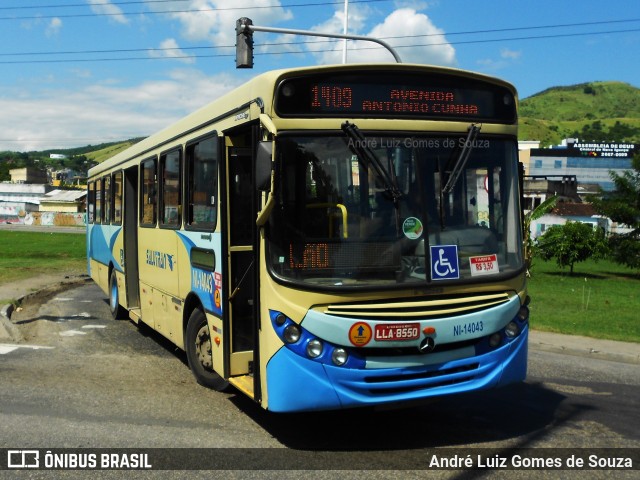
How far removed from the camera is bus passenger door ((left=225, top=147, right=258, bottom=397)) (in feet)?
22.8

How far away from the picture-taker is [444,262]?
6.07 metres

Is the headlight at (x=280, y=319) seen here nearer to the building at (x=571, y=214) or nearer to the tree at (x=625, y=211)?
the tree at (x=625, y=211)

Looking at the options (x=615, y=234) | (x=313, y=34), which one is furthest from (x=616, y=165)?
(x=313, y=34)

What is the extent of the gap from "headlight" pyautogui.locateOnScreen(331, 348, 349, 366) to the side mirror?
138 centimetres

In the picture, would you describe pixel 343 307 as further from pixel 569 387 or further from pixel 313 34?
pixel 313 34

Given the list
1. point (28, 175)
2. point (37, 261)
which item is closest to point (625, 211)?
point (37, 261)

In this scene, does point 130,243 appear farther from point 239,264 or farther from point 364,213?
point 364,213

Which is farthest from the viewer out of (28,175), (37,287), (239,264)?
(28,175)

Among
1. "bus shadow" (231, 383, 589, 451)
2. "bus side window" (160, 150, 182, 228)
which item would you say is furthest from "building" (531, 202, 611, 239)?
"bus shadow" (231, 383, 589, 451)

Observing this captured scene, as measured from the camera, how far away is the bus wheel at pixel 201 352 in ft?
25.8

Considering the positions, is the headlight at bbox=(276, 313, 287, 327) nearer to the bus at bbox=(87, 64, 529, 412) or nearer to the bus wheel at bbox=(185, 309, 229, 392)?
the bus at bbox=(87, 64, 529, 412)

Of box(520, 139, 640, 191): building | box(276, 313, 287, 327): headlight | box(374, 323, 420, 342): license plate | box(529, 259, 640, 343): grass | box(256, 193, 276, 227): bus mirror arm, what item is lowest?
box(529, 259, 640, 343): grass

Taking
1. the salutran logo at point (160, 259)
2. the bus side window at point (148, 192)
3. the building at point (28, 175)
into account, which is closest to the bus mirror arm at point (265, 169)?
the salutran logo at point (160, 259)

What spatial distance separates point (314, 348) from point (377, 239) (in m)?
1.02
